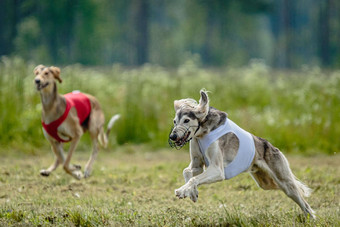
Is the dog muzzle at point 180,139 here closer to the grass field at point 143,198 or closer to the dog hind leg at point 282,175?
the grass field at point 143,198

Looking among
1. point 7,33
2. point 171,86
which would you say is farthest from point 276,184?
point 7,33

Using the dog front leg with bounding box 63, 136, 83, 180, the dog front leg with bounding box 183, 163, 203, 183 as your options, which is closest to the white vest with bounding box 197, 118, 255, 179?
the dog front leg with bounding box 183, 163, 203, 183

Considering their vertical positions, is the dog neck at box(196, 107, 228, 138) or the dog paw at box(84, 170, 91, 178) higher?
the dog neck at box(196, 107, 228, 138)

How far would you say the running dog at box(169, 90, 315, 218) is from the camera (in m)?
5.69

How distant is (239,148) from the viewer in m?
6.12

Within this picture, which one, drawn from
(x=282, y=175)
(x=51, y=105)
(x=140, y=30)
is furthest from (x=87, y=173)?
(x=140, y=30)

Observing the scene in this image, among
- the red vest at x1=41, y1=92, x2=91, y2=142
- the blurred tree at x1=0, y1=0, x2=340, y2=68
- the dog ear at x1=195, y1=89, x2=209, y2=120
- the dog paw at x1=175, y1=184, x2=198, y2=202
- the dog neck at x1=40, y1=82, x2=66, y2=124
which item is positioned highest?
the dog ear at x1=195, y1=89, x2=209, y2=120

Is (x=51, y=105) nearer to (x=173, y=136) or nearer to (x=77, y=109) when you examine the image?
(x=77, y=109)

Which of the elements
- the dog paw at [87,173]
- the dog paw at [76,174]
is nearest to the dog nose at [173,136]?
the dog paw at [76,174]

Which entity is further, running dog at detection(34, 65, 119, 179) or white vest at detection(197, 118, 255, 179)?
running dog at detection(34, 65, 119, 179)

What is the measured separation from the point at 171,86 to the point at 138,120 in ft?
8.82

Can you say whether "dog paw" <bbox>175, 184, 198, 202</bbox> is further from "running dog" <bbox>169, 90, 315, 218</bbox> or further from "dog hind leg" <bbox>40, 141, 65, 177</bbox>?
"dog hind leg" <bbox>40, 141, 65, 177</bbox>

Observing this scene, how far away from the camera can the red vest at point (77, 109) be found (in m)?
9.10

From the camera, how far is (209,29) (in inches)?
1769
